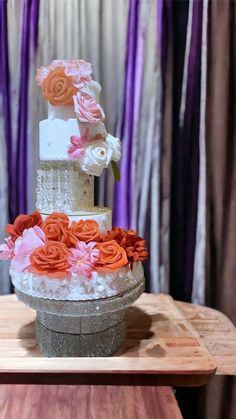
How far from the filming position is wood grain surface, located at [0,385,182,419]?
0.69 meters

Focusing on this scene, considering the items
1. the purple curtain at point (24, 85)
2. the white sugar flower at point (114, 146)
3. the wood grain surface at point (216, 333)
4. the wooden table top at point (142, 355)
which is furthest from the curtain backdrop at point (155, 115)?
the white sugar flower at point (114, 146)

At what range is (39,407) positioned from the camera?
2.31 ft

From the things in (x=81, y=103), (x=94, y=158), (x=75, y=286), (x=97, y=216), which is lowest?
(x=75, y=286)

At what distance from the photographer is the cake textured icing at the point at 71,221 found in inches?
30.3

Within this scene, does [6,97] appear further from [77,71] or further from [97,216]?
[97,216]

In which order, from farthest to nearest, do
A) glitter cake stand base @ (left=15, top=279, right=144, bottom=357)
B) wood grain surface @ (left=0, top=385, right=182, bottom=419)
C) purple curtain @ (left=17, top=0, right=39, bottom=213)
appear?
1. purple curtain @ (left=17, top=0, right=39, bottom=213)
2. glitter cake stand base @ (left=15, top=279, right=144, bottom=357)
3. wood grain surface @ (left=0, top=385, right=182, bottom=419)

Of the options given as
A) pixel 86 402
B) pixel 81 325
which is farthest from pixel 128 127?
pixel 86 402

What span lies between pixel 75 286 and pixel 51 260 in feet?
0.22

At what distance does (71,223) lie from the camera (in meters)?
0.83

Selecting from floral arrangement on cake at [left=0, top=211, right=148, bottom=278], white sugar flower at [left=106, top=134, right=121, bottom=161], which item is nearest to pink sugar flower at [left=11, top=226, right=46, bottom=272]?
floral arrangement on cake at [left=0, top=211, right=148, bottom=278]

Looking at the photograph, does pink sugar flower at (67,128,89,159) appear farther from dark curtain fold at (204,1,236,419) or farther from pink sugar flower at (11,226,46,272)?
dark curtain fold at (204,1,236,419)

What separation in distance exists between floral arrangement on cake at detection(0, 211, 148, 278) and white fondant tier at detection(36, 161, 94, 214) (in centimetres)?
4

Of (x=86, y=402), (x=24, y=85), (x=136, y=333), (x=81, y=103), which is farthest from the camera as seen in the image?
(x=24, y=85)

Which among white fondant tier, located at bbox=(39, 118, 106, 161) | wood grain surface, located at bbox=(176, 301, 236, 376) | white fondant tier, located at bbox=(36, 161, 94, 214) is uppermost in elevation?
white fondant tier, located at bbox=(39, 118, 106, 161)
